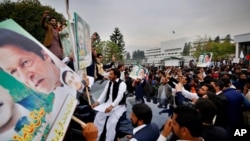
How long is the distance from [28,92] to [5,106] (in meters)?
0.18

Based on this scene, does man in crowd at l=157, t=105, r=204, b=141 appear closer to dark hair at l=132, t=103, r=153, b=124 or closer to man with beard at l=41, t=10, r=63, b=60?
dark hair at l=132, t=103, r=153, b=124

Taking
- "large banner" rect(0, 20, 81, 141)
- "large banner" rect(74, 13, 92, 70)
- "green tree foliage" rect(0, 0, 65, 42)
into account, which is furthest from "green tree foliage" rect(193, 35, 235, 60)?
"large banner" rect(0, 20, 81, 141)

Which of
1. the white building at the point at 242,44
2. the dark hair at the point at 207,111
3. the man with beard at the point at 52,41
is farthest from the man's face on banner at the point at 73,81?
the white building at the point at 242,44

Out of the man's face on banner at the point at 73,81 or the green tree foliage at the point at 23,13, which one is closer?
the man's face on banner at the point at 73,81

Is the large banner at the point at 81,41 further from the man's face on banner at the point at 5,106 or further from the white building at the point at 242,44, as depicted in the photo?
the white building at the point at 242,44

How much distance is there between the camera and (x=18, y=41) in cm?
165

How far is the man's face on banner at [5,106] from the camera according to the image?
1.35 m

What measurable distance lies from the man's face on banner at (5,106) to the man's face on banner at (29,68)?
14cm

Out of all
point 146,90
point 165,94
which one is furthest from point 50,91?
point 146,90

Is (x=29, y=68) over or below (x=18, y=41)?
below

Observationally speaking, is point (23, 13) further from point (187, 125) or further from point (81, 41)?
point (187, 125)

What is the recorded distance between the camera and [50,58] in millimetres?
1923

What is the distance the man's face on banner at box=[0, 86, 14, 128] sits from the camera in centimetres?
135

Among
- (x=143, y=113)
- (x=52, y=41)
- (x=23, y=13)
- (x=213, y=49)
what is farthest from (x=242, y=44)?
(x=143, y=113)
